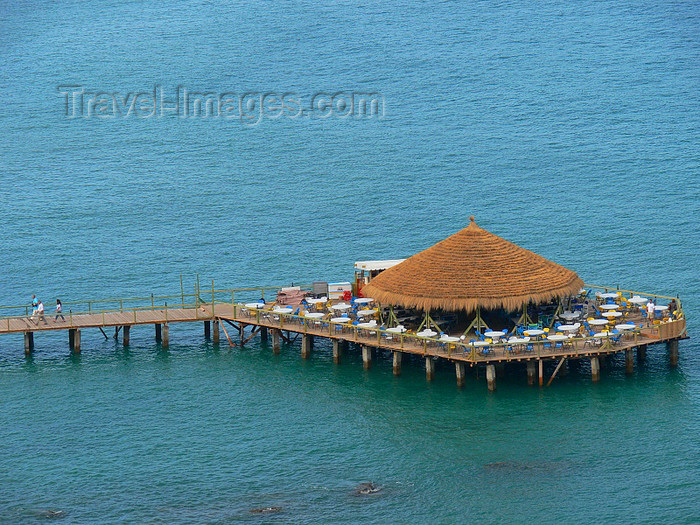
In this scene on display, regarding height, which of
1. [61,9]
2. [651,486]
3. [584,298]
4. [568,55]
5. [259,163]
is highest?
[61,9]

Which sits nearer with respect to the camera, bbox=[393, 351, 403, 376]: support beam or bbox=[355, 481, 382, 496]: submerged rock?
bbox=[355, 481, 382, 496]: submerged rock

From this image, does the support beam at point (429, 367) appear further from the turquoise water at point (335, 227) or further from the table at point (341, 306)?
the table at point (341, 306)

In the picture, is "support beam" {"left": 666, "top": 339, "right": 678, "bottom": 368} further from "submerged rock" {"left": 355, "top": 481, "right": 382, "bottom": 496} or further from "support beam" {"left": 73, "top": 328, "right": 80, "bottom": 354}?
"support beam" {"left": 73, "top": 328, "right": 80, "bottom": 354}

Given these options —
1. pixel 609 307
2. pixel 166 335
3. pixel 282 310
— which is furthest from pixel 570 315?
pixel 166 335

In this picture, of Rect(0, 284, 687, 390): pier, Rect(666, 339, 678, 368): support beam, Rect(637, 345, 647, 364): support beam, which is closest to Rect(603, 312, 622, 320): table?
Rect(0, 284, 687, 390): pier

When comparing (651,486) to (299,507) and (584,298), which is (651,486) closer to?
(299,507)

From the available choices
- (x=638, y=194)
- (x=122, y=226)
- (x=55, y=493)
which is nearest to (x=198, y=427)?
(x=55, y=493)
